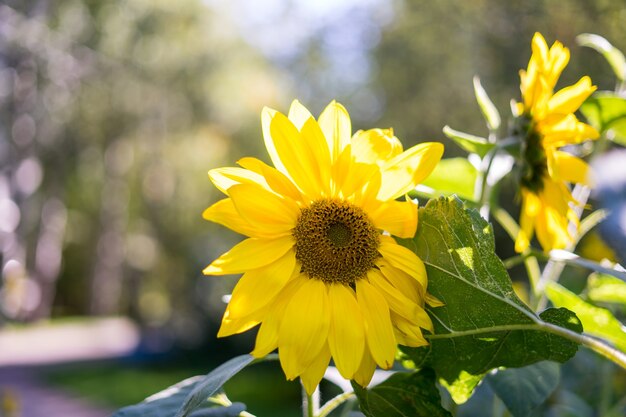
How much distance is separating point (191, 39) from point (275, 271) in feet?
48.7

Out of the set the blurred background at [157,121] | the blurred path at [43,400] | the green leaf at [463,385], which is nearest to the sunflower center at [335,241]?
the green leaf at [463,385]

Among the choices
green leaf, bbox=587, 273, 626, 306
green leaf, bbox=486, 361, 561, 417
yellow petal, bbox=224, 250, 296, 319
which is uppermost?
yellow petal, bbox=224, 250, 296, 319

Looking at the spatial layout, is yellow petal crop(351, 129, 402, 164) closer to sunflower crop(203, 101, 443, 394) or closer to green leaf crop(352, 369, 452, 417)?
sunflower crop(203, 101, 443, 394)

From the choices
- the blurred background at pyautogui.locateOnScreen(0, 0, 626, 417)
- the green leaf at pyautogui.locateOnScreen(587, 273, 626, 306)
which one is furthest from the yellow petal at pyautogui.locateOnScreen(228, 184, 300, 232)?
the blurred background at pyautogui.locateOnScreen(0, 0, 626, 417)

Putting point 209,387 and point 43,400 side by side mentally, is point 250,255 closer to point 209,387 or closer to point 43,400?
point 209,387

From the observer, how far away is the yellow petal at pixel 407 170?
21.3 inches

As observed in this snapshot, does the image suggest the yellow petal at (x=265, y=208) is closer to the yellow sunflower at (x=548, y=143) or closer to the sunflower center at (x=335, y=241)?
the sunflower center at (x=335, y=241)

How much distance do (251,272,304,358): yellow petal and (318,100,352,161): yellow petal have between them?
4.1 inches

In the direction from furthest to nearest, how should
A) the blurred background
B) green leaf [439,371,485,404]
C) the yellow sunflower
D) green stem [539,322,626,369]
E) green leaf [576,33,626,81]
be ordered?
the blurred background
green leaf [576,33,626,81]
the yellow sunflower
green leaf [439,371,485,404]
green stem [539,322,626,369]

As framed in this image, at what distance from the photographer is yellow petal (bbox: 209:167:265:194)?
1.77 feet

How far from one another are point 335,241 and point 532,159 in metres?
0.26

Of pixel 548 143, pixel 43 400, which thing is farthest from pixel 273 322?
pixel 43 400

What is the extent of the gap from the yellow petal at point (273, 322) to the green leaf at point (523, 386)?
196mm

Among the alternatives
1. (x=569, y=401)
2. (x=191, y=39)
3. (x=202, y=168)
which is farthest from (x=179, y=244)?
(x=569, y=401)
